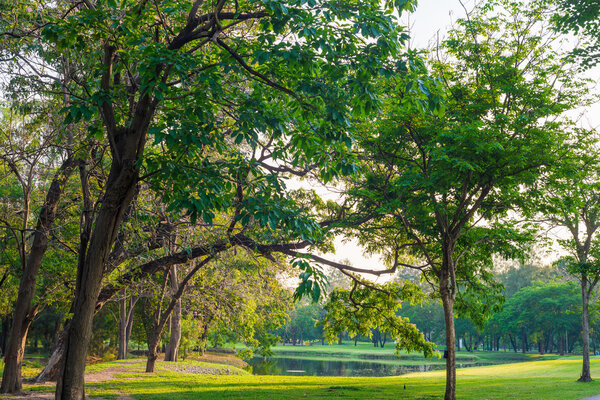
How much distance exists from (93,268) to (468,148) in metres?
9.11

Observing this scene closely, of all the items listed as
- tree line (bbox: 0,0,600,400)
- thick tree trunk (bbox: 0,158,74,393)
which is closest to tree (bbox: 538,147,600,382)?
tree line (bbox: 0,0,600,400)

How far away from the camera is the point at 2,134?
12562mm

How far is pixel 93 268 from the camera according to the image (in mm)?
7066

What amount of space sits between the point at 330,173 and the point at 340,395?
9.86m

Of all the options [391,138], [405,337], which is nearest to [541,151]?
[391,138]

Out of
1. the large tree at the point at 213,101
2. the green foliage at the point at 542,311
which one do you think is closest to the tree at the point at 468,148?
the large tree at the point at 213,101

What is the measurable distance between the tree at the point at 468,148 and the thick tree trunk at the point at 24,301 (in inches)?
331

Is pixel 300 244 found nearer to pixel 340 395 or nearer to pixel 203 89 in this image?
pixel 340 395

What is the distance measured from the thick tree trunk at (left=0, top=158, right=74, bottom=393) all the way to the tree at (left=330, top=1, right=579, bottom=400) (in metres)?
8.40

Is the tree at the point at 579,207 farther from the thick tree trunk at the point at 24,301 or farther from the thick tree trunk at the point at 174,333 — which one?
the thick tree trunk at the point at 174,333

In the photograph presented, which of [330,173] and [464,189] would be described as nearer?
[330,173]

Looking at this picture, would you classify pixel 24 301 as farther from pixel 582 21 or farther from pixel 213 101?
pixel 582 21

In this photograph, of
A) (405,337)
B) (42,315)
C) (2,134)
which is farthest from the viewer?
(42,315)

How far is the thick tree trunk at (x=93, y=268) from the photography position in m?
6.79
